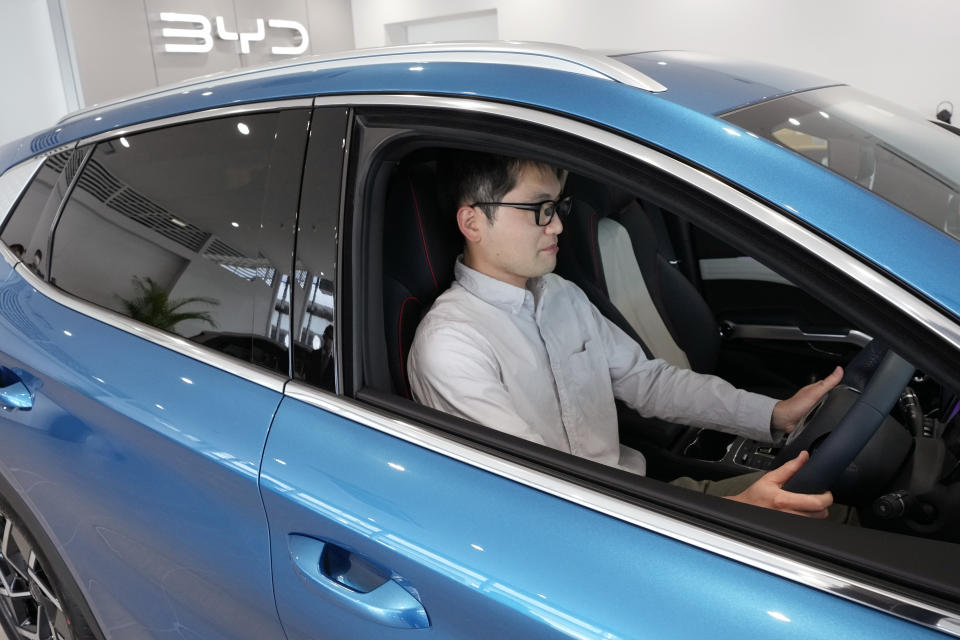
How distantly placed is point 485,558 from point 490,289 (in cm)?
71

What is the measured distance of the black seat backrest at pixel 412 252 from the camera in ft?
4.16

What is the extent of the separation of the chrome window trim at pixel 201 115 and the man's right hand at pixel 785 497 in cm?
77

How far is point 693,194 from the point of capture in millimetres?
709

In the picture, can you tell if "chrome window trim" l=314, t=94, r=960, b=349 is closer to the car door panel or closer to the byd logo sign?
the car door panel

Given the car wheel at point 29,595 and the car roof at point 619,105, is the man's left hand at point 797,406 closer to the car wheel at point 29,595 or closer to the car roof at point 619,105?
the car roof at point 619,105

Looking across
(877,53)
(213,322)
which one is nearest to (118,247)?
(213,322)

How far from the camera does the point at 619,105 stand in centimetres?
77

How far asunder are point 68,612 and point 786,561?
1288 millimetres

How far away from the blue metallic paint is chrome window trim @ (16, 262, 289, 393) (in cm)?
1

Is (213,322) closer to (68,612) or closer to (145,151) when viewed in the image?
(145,151)

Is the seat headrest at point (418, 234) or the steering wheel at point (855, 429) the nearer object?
the steering wheel at point (855, 429)

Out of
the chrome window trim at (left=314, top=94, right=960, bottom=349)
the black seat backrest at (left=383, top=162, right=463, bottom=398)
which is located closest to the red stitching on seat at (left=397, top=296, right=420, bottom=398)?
the black seat backrest at (left=383, top=162, right=463, bottom=398)

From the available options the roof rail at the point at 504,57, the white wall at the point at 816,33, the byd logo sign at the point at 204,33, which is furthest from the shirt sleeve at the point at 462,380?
the byd logo sign at the point at 204,33

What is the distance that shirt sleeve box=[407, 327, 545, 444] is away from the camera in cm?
118
